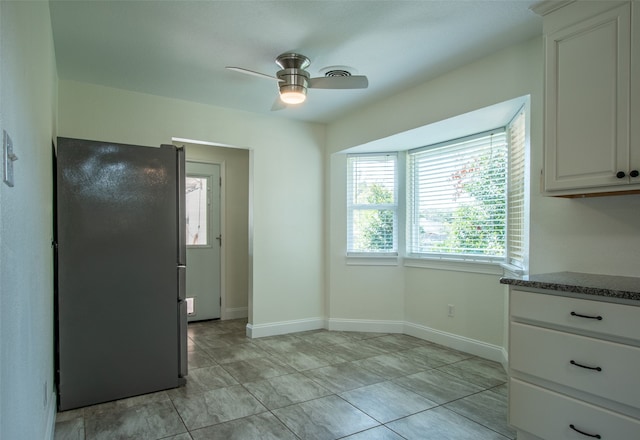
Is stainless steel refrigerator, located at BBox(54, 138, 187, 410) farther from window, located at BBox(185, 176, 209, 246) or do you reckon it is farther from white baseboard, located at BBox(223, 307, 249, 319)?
white baseboard, located at BBox(223, 307, 249, 319)

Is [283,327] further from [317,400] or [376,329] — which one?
[317,400]

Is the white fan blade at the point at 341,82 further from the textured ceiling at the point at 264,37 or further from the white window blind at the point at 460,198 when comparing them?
the white window blind at the point at 460,198

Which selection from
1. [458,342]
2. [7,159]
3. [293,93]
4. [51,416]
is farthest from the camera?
[458,342]

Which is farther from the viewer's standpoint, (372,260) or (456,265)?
(372,260)

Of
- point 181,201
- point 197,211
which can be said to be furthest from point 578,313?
point 197,211

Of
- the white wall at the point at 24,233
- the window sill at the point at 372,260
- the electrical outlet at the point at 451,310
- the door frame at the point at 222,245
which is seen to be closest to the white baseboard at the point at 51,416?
the white wall at the point at 24,233

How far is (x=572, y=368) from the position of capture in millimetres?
1741

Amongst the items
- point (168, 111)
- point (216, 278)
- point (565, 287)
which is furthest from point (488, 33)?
point (216, 278)

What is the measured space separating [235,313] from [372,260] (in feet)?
6.82

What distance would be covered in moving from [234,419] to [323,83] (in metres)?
2.29

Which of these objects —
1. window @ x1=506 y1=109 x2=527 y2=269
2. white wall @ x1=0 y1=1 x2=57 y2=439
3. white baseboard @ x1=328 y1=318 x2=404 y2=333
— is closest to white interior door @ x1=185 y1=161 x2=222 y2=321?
white baseboard @ x1=328 y1=318 x2=404 y2=333

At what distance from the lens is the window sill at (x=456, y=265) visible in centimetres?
337

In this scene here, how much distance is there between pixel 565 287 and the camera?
1755 millimetres

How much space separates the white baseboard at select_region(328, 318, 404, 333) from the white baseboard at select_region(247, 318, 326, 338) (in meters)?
0.17
